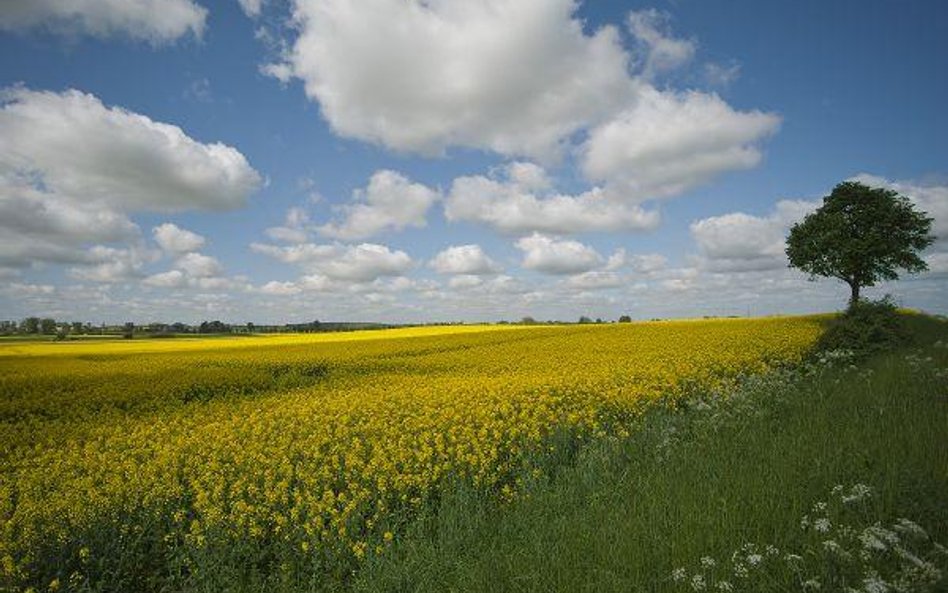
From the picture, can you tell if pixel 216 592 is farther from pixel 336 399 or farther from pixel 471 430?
pixel 336 399

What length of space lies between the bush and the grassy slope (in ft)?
45.6

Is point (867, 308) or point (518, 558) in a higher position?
point (867, 308)

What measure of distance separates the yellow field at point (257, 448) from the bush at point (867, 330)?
2.58 metres

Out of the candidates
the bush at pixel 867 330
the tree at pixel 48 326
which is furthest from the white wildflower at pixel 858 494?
the tree at pixel 48 326

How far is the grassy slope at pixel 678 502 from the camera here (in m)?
4.84

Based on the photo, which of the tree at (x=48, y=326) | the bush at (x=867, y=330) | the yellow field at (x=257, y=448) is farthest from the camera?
the tree at (x=48, y=326)

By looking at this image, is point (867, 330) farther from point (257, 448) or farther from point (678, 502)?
point (257, 448)

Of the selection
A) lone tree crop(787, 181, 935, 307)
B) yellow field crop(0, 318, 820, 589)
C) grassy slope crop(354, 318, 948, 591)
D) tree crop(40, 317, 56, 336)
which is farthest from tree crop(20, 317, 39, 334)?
lone tree crop(787, 181, 935, 307)

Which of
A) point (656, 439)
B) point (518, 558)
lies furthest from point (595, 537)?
point (656, 439)

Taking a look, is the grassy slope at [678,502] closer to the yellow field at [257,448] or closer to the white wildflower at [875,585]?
the yellow field at [257,448]

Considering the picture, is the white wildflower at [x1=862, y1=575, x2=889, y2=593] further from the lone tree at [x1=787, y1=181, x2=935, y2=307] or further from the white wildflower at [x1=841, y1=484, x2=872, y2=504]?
the lone tree at [x1=787, y1=181, x2=935, y2=307]

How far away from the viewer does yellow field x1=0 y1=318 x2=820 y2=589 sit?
678cm

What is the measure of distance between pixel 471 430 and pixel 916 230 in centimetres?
4658

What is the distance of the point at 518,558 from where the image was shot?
17.5 ft
